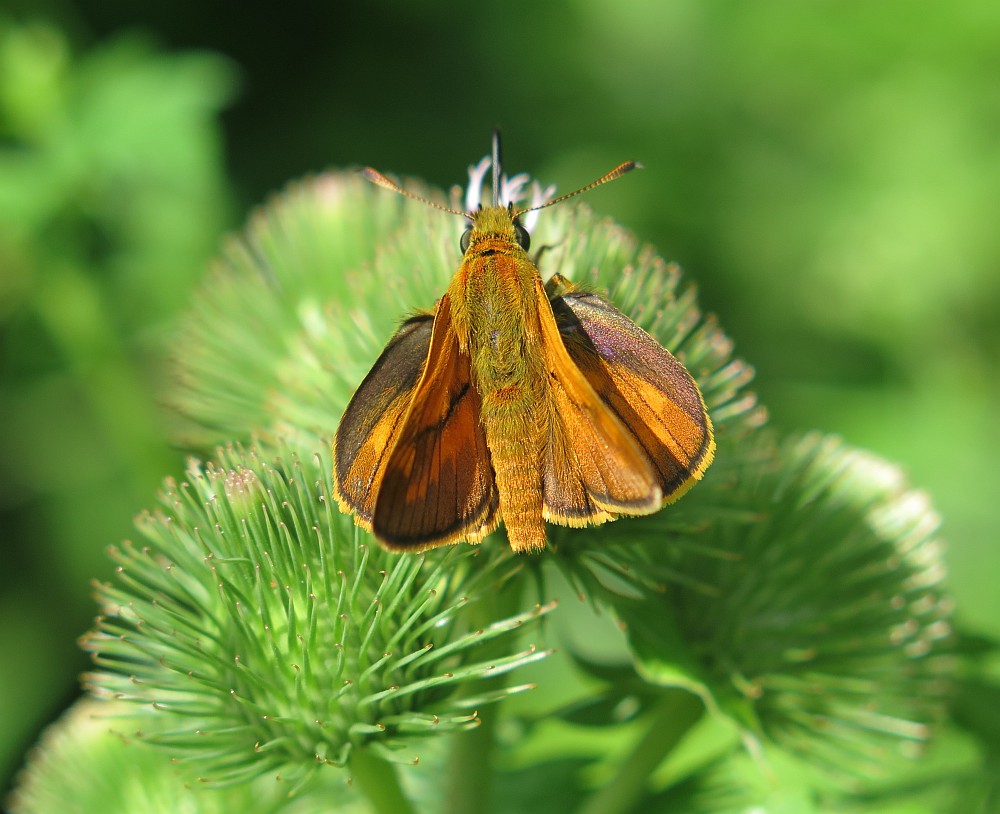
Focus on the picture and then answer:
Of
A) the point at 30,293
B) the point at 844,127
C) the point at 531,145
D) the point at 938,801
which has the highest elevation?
the point at 531,145

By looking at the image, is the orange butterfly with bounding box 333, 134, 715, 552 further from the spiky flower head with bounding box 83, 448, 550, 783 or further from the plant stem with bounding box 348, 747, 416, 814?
the plant stem with bounding box 348, 747, 416, 814

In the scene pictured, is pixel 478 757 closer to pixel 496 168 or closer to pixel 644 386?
pixel 644 386

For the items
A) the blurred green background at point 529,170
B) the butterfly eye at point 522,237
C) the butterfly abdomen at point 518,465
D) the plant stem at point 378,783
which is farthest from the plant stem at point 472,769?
the blurred green background at point 529,170

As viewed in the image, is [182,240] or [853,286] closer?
[182,240]

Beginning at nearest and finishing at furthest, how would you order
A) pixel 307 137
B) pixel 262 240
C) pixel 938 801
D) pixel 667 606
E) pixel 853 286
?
pixel 667 606, pixel 938 801, pixel 262 240, pixel 853 286, pixel 307 137

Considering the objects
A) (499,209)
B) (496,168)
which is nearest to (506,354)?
(499,209)

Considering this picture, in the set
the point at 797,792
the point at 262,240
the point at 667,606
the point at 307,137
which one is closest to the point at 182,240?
the point at 262,240

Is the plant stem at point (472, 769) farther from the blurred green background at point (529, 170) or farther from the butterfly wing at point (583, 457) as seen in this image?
the blurred green background at point (529, 170)

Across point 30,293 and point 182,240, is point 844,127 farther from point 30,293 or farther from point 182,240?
point 30,293
